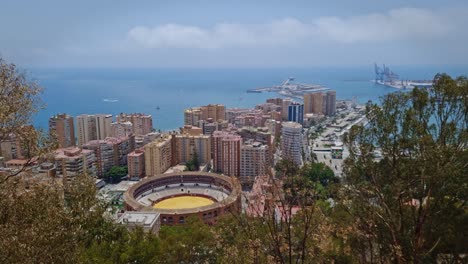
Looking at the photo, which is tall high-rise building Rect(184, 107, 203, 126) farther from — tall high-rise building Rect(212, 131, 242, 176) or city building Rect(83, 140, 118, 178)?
city building Rect(83, 140, 118, 178)

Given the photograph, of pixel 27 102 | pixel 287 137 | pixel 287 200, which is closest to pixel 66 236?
pixel 27 102

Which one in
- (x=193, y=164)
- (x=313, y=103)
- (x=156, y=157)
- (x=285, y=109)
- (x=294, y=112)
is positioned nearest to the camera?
(x=156, y=157)

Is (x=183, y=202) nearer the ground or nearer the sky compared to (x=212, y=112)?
nearer the ground

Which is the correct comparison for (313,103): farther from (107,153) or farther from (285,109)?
(107,153)

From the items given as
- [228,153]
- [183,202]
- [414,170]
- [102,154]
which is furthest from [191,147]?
[414,170]

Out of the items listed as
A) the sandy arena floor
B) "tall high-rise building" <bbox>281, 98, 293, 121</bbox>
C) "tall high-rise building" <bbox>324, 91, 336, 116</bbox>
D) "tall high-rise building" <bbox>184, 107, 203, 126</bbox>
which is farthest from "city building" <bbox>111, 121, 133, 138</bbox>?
"tall high-rise building" <bbox>324, 91, 336, 116</bbox>

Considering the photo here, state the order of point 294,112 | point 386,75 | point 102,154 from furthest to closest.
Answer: point 386,75 < point 294,112 < point 102,154

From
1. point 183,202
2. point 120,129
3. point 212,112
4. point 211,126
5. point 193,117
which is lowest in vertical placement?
point 183,202
